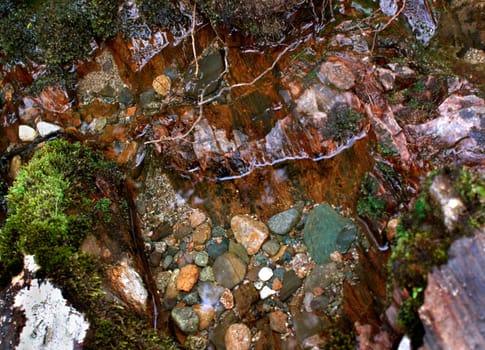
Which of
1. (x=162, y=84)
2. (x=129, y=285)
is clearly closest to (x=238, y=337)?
(x=129, y=285)

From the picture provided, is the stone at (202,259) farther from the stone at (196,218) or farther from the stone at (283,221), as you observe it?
the stone at (283,221)

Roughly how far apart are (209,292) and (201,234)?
63 cm

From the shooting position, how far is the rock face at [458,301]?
265cm

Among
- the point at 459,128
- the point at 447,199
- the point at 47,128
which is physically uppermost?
the point at 47,128

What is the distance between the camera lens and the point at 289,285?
4.25m

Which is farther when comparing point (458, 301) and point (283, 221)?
point (283, 221)

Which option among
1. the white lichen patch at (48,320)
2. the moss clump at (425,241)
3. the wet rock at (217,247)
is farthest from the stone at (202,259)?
the moss clump at (425,241)

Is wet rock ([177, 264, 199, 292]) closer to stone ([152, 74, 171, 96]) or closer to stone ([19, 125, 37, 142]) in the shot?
stone ([152, 74, 171, 96])

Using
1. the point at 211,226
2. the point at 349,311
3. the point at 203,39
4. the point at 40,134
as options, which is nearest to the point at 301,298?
the point at 349,311

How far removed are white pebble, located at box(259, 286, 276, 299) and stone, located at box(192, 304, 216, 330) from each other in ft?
1.65

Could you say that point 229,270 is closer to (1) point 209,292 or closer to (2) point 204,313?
(1) point 209,292

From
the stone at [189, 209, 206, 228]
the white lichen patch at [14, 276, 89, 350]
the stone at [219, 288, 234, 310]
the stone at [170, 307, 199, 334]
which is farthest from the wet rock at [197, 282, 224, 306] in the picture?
the white lichen patch at [14, 276, 89, 350]

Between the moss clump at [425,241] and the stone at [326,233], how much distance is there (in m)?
1.12

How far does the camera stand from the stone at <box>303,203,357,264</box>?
168 inches
